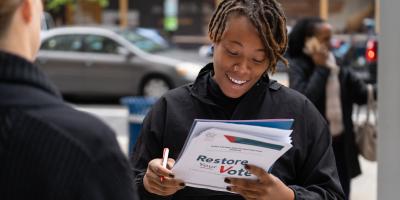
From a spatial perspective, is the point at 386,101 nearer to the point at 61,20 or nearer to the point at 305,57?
the point at 305,57

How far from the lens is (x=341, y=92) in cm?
491

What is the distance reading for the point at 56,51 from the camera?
46.5 feet

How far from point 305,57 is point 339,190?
111 inches

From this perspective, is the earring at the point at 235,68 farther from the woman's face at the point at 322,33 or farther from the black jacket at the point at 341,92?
the woman's face at the point at 322,33

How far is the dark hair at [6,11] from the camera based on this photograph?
1.37 metres

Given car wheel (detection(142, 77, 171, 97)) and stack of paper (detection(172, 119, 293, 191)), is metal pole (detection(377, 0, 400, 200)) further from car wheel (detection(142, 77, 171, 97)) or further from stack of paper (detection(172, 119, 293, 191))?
car wheel (detection(142, 77, 171, 97))

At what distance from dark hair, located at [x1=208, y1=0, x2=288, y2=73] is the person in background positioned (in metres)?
2.44

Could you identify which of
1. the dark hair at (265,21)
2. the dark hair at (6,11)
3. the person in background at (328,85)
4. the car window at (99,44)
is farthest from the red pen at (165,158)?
the car window at (99,44)

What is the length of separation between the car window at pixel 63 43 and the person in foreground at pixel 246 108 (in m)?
12.0

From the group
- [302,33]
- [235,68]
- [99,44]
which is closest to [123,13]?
[99,44]

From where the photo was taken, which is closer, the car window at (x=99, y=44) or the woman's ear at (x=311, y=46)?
the woman's ear at (x=311, y=46)

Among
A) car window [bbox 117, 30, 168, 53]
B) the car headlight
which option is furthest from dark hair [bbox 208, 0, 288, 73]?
car window [bbox 117, 30, 168, 53]

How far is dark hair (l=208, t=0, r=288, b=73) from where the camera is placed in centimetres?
230

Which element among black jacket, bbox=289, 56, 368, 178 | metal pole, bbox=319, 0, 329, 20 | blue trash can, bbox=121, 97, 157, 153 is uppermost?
black jacket, bbox=289, 56, 368, 178
